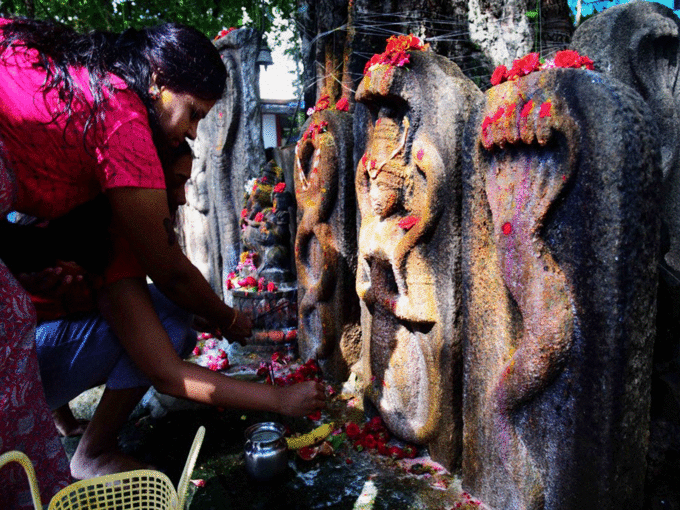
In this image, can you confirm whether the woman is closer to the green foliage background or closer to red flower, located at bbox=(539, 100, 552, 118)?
red flower, located at bbox=(539, 100, 552, 118)

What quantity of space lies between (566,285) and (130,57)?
5.25 ft

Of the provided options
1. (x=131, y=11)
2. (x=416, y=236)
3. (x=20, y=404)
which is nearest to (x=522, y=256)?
(x=416, y=236)

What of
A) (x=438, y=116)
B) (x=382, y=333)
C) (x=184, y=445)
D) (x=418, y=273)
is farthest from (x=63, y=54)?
(x=184, y=445)

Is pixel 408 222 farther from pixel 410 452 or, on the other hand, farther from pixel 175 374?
pixel 175 374

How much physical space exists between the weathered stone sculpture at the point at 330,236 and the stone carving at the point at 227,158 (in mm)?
1579

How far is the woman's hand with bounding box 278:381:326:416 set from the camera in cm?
169

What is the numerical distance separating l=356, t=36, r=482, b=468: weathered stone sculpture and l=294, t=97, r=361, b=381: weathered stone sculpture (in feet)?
1.72

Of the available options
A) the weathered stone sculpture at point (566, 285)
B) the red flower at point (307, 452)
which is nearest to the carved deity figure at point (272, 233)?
the red flower at point (307, 452)

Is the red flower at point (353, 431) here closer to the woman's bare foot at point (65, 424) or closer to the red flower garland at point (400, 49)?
the woman's bare foot at point (65, 424)

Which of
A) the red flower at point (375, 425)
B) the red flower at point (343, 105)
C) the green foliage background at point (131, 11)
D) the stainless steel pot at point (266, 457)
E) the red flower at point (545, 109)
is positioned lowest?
the red flower at point (375, 425)

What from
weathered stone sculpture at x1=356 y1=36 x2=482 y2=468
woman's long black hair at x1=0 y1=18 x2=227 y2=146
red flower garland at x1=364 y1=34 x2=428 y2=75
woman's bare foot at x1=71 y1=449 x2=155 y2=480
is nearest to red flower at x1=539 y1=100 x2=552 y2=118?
weathered stone sculpture at x1=356 y1=36 x2=482 y2=468

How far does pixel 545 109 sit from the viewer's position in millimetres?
1782

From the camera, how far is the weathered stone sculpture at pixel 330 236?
3383mm

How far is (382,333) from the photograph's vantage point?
9.24ft
